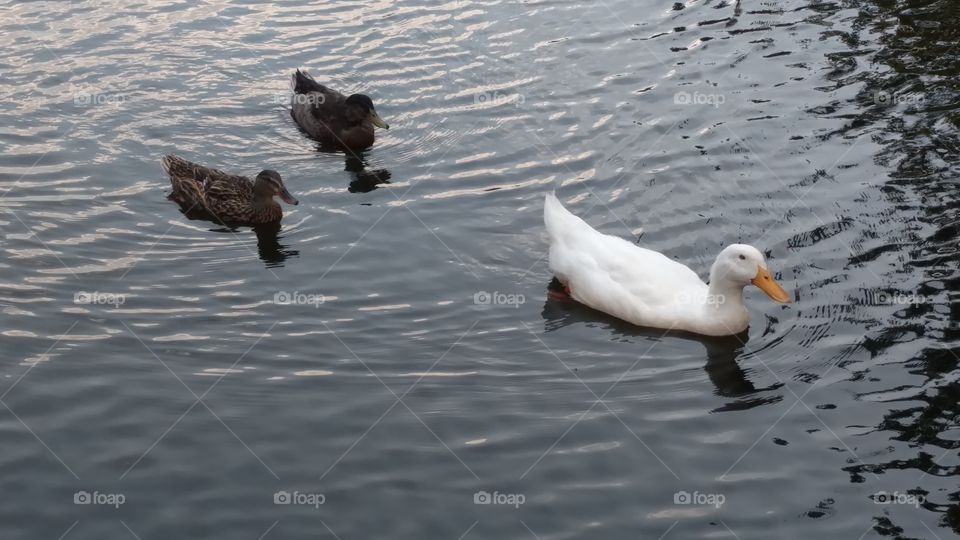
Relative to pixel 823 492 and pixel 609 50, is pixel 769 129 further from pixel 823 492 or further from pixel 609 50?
pixel 823 492

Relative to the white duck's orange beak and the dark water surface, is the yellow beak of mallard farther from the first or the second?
the white duck's orange beak

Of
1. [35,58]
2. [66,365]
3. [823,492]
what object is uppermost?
[35,58]

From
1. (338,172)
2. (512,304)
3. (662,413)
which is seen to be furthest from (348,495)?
(338,172)

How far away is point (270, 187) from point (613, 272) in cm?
340

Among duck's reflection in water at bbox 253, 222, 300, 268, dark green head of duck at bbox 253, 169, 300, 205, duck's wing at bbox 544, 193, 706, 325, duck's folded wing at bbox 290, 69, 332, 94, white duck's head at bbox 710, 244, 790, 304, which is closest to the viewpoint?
white duck's head at bbox 710, 244, 790, 304

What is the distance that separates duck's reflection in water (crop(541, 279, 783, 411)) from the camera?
343 inches

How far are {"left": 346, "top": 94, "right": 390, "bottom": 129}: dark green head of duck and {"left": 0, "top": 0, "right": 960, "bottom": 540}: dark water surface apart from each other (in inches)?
14.8

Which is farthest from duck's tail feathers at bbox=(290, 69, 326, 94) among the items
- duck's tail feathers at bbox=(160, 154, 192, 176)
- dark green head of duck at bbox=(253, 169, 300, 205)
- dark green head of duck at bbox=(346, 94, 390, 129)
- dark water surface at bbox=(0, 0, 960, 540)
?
dark green head of duck at bbox=(253, 169, 300, 205)

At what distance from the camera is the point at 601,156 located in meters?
12.3

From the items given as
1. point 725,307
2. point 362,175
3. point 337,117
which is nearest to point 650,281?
point 725,307

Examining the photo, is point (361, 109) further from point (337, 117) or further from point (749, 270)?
point (749, 270)

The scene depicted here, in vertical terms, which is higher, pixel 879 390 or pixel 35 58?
pixel 35 58

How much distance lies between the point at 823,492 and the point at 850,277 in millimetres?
2907

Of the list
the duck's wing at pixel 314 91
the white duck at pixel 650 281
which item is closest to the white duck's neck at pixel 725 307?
the white duck at pixel 650 281
